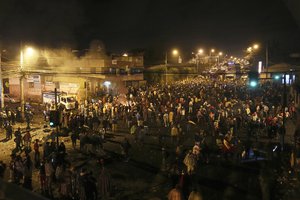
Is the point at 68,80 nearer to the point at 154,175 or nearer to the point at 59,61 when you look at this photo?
the point at 59,61

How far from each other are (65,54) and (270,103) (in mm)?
24537

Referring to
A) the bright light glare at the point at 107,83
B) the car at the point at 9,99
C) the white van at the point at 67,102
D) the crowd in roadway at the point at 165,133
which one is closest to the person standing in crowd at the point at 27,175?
the crowd in roadway at the point at 165,133

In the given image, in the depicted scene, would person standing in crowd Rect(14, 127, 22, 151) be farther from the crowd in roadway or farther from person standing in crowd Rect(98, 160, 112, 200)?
person standing in crowd Rect(98, 160, 112, 200)

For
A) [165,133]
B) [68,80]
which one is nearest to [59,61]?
[68,80]

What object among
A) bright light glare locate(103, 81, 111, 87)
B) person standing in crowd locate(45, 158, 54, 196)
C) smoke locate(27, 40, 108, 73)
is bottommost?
person standing in crowd locate(45, 158, 54, 196)

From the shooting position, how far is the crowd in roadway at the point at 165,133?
10.9m

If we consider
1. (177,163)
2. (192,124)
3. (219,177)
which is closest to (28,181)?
(177,163)

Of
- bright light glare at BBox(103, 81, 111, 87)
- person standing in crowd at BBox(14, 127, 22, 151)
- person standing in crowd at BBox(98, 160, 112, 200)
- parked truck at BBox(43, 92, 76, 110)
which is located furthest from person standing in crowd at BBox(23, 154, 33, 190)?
bright light glare at BBox(103, 81, 111, 87)

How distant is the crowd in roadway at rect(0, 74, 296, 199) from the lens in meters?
10.9

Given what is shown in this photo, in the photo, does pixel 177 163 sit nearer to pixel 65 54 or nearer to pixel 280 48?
pixel 65 54

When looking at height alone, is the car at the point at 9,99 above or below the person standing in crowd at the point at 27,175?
above

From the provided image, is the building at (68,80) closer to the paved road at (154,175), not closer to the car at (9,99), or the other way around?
the car at (9,99)

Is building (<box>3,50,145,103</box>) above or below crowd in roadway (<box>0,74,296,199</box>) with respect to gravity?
above

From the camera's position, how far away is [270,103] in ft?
85.0
